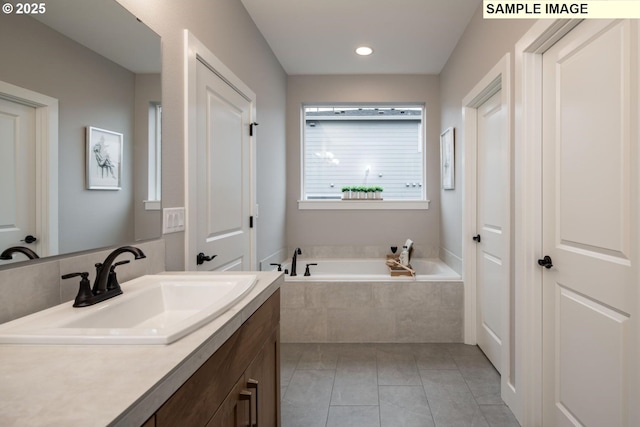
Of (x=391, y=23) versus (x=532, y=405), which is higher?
(x=391, y=23)

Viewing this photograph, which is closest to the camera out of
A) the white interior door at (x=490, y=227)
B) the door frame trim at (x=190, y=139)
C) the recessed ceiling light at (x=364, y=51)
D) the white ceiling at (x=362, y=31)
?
the door frame trim at (x=190, y=139)

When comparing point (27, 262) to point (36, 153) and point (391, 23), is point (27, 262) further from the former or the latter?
point (391, 23)

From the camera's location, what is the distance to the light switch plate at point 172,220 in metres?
1.58

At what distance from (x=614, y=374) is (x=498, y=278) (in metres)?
1.16

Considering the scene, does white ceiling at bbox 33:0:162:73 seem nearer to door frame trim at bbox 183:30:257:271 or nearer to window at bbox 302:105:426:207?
door frame trim at bbox 183:30:257:271

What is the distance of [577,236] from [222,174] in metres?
1.86

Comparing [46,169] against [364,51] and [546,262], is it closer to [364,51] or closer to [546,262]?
[546,262]

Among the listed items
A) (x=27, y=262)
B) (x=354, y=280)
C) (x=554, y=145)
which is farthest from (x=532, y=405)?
(x=27, y=262)

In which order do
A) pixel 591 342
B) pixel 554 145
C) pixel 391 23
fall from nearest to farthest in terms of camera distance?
pixel 591 342
pixel 554 145
pixel 391 23

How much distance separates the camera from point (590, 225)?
146 centimetres

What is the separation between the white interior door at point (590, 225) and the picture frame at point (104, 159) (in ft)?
5.81

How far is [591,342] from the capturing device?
1.46 meters

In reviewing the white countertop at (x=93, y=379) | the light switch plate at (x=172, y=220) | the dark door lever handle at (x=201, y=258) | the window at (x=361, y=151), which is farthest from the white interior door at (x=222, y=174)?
the window at (x=361, y=151)

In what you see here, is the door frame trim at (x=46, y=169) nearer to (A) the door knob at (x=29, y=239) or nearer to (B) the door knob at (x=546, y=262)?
(A) the door knob at (x=29, y=239)
